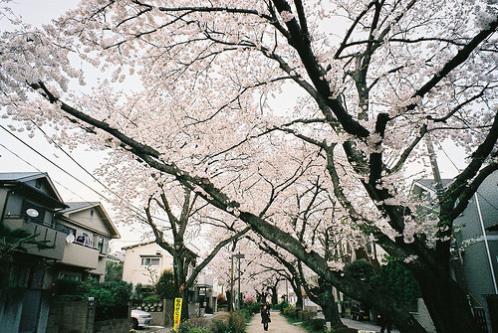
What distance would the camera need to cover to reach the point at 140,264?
34188mm

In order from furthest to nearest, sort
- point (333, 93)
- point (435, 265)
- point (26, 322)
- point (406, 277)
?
point (406, 277) → point (26, 322) → point (435, 265) → point (333, 93)

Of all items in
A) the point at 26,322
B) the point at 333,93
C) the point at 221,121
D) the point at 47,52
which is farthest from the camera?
the point at 26,322

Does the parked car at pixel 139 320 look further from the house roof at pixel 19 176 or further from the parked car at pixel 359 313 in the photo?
the parked car at pixel 359 313

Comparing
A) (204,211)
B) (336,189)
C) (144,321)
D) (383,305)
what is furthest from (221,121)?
(144,321)

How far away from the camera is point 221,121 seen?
990 cm

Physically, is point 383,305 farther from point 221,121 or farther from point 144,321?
point 144,321

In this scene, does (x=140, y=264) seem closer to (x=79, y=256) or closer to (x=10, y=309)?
(x=79, y=256)

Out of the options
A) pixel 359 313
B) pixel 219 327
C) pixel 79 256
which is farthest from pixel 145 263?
pixel 219 327

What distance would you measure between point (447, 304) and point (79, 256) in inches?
887

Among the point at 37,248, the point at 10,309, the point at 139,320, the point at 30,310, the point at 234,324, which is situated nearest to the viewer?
the point at 10,309

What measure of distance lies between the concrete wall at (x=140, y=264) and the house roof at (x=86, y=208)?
5744mm

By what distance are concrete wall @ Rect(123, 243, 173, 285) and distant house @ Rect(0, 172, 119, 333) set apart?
6.65 meters

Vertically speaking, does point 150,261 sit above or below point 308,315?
above

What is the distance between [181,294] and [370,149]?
433 inches
